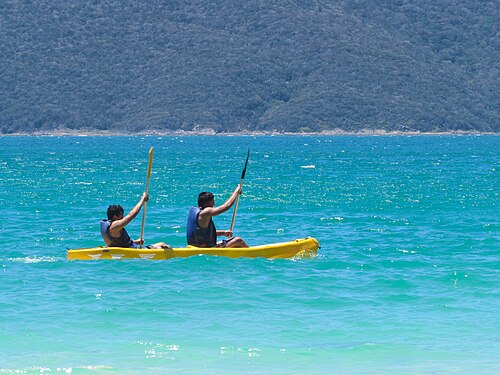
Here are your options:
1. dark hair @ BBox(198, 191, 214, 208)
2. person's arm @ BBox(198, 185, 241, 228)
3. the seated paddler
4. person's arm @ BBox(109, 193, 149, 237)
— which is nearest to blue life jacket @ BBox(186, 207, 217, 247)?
person's arm @ BBox(198, 185, 241, 228)

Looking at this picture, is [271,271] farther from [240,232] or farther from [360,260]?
[240,232]

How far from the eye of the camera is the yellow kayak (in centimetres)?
2091

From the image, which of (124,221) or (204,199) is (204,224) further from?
(124,221)

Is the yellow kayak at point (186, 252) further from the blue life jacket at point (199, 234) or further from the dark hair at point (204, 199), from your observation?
the dark hair at point (204, 199)

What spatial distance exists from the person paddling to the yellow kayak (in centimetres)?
19

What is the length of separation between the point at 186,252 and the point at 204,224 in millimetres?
716

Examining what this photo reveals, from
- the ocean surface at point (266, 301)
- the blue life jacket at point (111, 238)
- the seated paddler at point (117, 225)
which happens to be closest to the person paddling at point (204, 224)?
the ocean surface at point (266, 301)

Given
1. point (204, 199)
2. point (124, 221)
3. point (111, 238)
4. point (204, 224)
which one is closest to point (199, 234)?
point (204, 224)

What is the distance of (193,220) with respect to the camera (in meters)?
20.7

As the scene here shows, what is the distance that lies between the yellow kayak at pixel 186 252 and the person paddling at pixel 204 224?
192 mm

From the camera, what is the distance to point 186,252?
68.7 feet

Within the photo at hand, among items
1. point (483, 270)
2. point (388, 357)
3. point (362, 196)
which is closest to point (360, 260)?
point (483, 270)

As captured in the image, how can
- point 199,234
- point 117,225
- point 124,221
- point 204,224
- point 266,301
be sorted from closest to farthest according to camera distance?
1. point 266,301
2. point 124,221
3. point 117,225
4. point 204,224
5. point 199,234

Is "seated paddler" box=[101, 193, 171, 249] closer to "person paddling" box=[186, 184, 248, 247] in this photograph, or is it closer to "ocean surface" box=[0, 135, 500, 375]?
"ocean surface" box=[0, 135, 500, 375]
